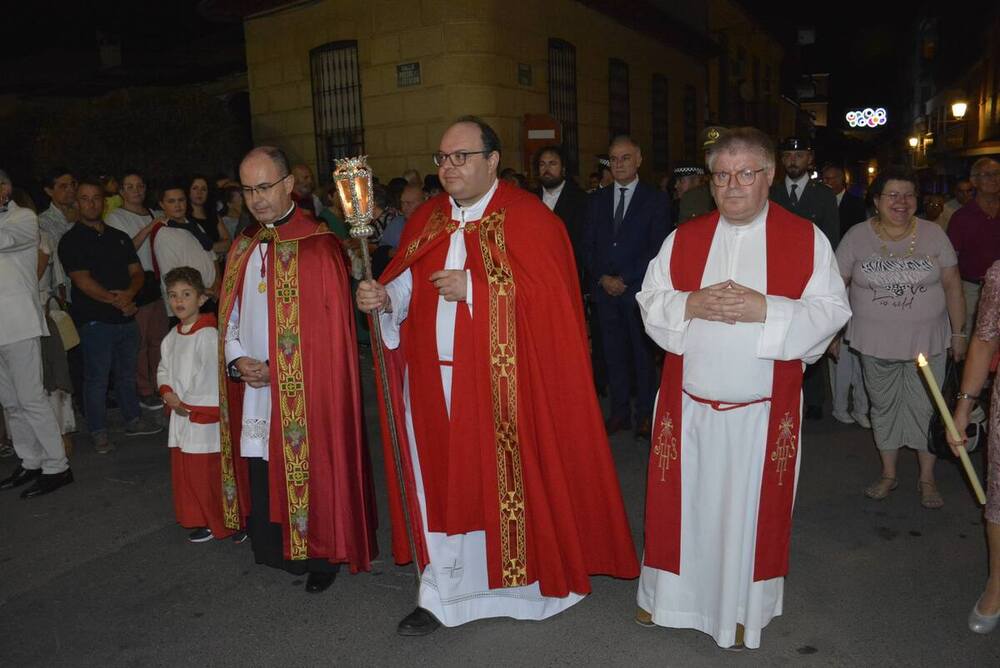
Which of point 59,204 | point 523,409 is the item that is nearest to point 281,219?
point 523,409

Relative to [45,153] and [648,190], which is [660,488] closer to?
[648,190]

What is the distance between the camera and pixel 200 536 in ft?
15.9

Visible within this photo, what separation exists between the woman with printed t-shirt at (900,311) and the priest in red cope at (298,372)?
3033mm

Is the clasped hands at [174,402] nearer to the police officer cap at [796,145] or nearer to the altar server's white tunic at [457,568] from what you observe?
the altar server's white tunic at [457,568]

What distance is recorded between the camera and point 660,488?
3.45m

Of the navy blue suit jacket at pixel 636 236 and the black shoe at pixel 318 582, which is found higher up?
the navy blue suit jacket at pixel 636 236

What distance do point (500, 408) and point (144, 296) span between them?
4683 mm

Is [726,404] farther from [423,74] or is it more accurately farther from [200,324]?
[423,74]

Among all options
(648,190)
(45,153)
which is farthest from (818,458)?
(45,153)

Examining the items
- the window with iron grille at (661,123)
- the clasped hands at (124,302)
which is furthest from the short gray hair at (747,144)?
the window with iron grille at (661,123)

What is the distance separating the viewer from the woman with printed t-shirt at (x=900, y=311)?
4797 mm

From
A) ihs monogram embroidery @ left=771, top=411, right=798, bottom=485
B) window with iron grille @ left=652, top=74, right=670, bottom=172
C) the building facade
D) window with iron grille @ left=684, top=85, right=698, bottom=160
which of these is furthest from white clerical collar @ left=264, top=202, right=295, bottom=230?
window with iron grille @ left=684, top=85, right=698, bottom=160

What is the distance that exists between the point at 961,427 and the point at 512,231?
203cm

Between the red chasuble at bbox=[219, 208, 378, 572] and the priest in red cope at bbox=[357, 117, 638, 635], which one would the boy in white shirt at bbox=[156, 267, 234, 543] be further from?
the priest in red cope at bbox=[357, 117, 638, 635]
